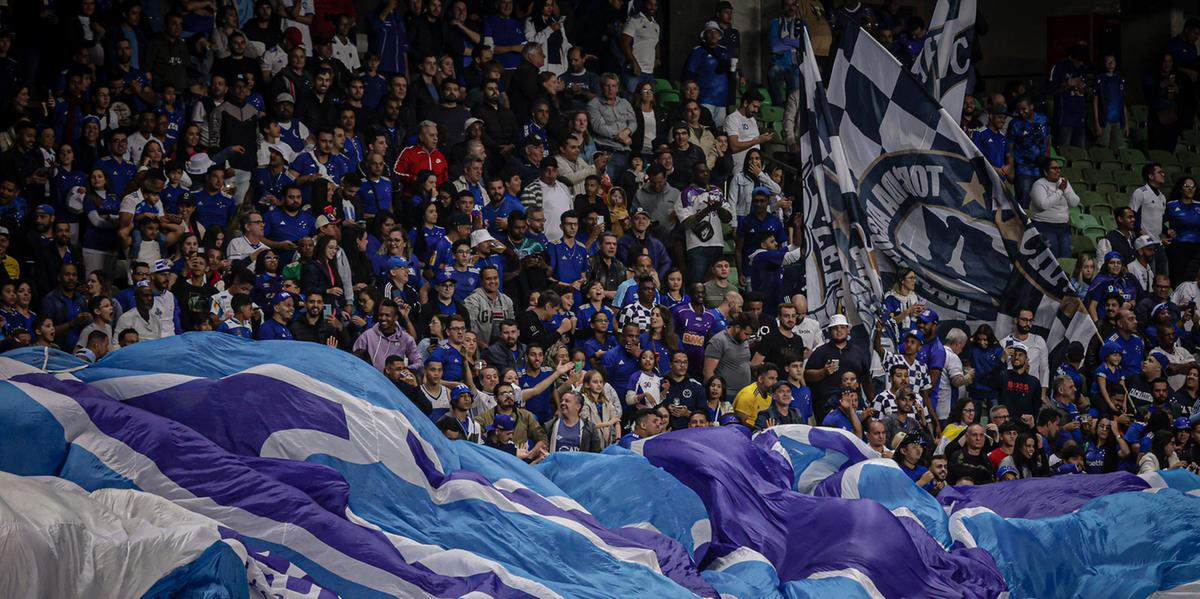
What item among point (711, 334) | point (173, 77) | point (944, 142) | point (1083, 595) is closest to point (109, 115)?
point (173, 77)

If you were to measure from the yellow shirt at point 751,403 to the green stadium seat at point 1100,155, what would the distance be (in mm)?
8342

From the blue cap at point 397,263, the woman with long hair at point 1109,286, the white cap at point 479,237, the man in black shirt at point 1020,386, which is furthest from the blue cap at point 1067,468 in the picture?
the blue cap at point 397,263

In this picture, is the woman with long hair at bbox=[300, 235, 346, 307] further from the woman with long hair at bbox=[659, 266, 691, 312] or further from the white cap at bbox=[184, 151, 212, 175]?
the woman with long hair at bbox=[659, 266, 691, 312]

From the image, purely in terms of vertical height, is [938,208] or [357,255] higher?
[938,208]

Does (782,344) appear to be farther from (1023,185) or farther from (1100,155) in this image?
(1100,155)

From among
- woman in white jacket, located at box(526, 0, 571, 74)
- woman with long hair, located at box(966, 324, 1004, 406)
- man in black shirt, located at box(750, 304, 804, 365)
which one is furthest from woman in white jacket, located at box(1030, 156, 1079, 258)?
woman in white jacket, located at box(526, 0, 571, 74)

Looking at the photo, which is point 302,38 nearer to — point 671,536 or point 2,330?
point 2,330

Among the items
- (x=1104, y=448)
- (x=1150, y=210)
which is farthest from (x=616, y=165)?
(x=1150, y=210)

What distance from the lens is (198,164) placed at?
12039mm

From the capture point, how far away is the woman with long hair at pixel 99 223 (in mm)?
11258

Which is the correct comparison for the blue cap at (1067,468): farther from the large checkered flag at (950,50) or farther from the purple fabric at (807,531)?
the purple fabric at (807,531)

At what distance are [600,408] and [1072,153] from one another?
917 centimetres

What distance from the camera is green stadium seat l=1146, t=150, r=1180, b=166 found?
1803 centimetres

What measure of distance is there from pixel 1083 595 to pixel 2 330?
7.06 metres
